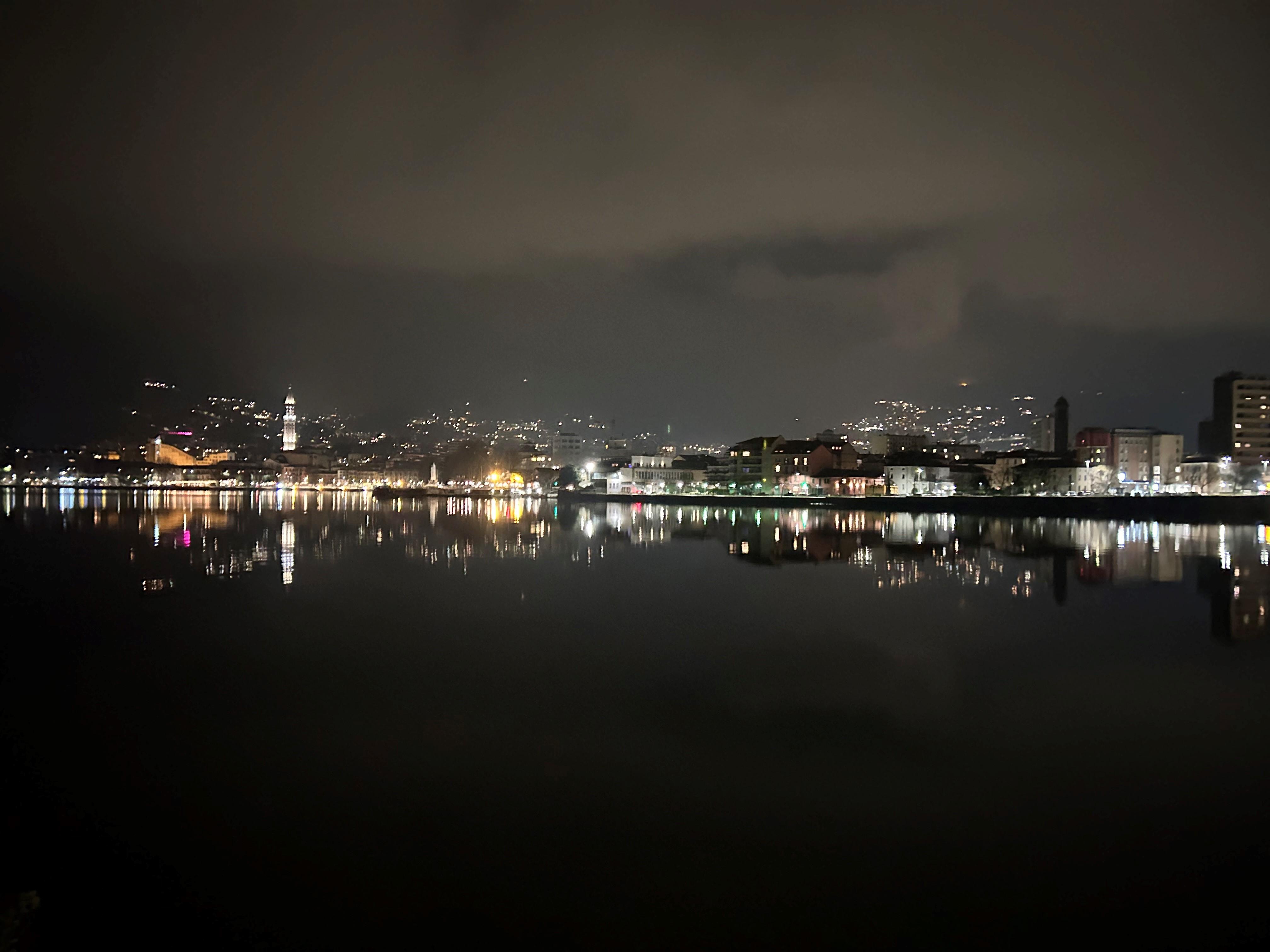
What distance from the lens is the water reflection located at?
1683cm

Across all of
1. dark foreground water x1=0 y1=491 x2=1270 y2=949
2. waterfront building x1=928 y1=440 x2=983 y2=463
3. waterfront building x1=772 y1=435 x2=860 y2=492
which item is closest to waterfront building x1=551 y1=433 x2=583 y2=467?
waterfront building x1=928 y1=440 x2=983 y2=463

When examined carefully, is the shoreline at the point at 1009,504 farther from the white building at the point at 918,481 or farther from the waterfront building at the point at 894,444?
the waterfront building at the point at 894,444

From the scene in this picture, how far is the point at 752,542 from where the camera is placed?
25.3 m

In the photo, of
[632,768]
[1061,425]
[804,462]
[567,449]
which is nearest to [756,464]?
[804,462]

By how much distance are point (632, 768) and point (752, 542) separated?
1946cm

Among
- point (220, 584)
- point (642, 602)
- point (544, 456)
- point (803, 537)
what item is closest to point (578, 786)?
point (642, 602)

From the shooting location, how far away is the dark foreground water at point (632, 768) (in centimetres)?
430

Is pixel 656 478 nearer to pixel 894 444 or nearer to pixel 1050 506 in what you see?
pixel 894 444

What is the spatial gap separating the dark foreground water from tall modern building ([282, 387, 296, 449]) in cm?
13424

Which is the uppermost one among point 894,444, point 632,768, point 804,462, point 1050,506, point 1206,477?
point 894,444

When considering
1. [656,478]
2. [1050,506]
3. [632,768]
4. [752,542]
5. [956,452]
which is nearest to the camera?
[632,768]

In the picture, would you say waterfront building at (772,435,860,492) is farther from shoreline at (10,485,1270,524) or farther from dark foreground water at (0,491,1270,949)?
dark foreground water at (0,491,1270,949)

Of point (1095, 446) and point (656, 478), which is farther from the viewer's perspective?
point (656, 478)

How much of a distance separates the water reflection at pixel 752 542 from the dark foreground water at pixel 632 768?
8.07 feet
